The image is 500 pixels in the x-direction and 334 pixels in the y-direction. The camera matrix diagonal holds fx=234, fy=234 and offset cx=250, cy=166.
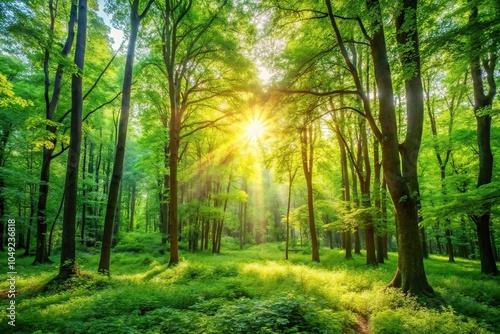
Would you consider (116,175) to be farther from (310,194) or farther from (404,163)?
(310,194)

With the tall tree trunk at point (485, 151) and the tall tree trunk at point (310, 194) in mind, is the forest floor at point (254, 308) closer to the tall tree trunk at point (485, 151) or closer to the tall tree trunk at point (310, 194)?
the tall tree trunk at point (485, 151)

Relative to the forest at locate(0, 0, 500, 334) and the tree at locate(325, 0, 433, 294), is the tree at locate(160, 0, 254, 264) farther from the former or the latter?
the tree at locate(325, 0, 433, 294)

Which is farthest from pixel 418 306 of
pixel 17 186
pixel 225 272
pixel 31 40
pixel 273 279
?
pixel 17 186

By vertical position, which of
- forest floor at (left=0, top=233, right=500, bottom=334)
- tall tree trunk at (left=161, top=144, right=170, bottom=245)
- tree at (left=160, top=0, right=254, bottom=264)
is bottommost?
forest floor at (left=0, top=233, right=500, bottom=334)

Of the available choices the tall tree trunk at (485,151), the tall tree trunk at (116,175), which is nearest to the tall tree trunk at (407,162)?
the tall tree trunk at (485,151)

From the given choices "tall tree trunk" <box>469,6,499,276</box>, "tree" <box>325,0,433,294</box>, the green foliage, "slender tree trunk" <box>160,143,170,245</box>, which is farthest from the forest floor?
"slender tree trunk" <box>160,143,170,245</box>

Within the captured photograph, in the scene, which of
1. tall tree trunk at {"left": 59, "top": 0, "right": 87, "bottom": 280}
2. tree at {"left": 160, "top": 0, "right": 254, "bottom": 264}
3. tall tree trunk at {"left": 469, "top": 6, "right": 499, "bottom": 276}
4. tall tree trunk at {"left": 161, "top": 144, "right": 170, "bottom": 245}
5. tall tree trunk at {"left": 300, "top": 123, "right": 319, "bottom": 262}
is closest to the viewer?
tall tree trunk at {"left": 59, "top": 0, "right": 87, "bottom": 280}

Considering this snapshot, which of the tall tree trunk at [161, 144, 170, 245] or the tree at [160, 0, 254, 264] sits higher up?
the tree at [160, 0, 254, 264]

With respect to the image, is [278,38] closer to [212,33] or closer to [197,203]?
[212,33]

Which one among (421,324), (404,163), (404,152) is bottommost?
(421,324)

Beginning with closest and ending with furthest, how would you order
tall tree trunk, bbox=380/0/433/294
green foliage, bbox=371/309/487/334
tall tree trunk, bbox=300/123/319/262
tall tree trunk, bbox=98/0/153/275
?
green foliage, bbox=371/309/487/334 → tall tree trunk, bbox=380/0/433/294 → tall tree trunk, bbox=98/0/153/275 → tall tree trunk, bbox=300/123/319/262

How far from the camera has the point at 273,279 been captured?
7.99 meters

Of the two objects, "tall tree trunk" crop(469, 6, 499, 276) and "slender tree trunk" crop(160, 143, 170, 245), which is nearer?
"tall tree trunk" crop(469, 6, 499, 276)

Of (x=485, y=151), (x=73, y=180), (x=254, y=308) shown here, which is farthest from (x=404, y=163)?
(x=73, y=180)
